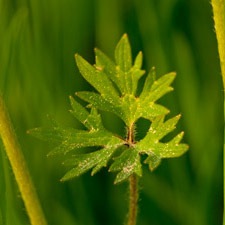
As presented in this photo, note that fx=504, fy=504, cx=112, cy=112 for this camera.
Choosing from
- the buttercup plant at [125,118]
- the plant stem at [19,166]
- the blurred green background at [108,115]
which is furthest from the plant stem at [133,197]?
the blurred green background at [108,115]

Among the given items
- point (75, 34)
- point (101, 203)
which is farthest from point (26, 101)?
point (101, 203)

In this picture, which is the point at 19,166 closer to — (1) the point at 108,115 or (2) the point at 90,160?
(2) the point at 90,160

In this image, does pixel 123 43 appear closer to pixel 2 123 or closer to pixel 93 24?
pixel 2 123

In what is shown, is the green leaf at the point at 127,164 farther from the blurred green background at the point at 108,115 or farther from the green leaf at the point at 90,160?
the blurred green background at the point at 108,115

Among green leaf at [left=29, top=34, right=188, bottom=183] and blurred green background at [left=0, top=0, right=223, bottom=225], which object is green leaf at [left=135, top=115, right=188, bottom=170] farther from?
blurred green background at [left=0, top=0, right=223, bottom=225]

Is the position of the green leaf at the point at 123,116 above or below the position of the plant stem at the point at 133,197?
above

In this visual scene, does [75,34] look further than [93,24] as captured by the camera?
No
